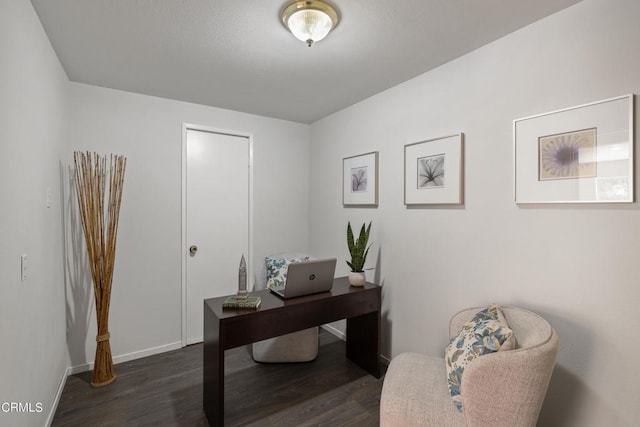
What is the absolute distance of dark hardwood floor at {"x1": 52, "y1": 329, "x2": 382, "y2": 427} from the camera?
2.01 meters

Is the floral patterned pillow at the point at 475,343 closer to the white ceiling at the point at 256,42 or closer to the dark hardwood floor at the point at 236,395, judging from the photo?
the dark hardwood floor at the point at 236,395

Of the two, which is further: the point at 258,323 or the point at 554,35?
the point at 258,323

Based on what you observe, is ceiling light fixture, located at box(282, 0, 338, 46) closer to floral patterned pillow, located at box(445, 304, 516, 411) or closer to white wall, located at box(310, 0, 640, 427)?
white wall, located at box(310, 0, 640, 427)

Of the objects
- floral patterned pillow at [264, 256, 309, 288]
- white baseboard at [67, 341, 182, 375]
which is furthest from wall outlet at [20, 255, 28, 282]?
floral patterned pillow at [264, 256, 309, 288]

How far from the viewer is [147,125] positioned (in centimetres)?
284

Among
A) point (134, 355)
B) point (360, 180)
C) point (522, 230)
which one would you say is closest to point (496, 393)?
point (522, 230)

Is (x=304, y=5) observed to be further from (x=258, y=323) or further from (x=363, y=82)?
(x=258, y=323)

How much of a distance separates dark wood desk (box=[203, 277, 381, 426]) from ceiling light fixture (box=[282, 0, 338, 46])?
1.60 m

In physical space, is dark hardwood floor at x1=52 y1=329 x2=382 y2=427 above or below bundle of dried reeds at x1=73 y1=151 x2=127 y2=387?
below

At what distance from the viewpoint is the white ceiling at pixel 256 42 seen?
Result: 1.62 metres

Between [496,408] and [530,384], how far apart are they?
0.56 feet

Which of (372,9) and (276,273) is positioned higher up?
(372,9)

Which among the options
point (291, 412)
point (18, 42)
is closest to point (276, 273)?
point (291, 412)

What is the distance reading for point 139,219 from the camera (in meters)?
2.81
